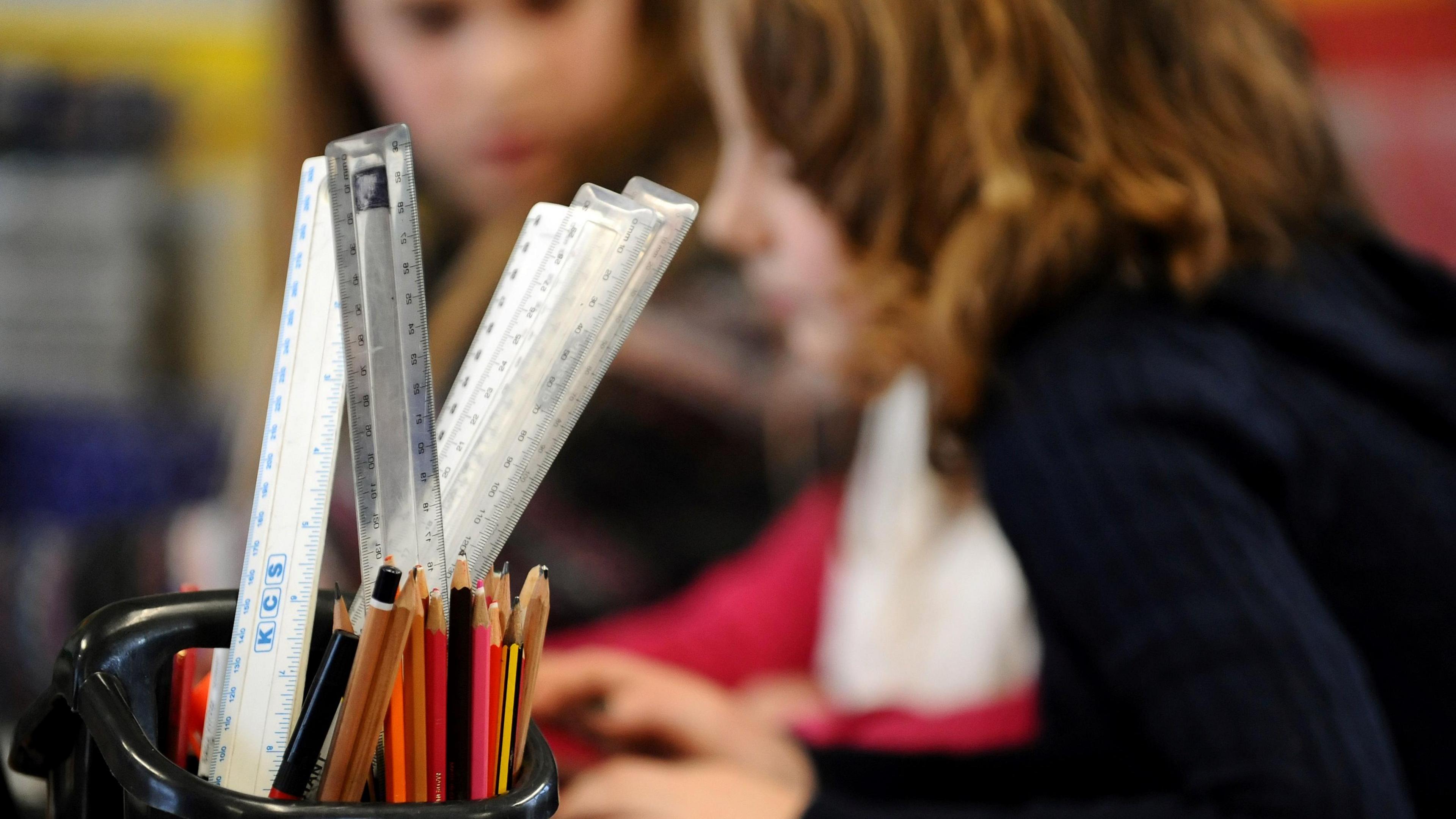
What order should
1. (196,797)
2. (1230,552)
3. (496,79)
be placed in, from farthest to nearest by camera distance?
1. (496,79)
2. (1230,552)
3. (196,797)

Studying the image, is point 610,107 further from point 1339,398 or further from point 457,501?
point 457,501

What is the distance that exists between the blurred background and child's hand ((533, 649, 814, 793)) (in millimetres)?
336

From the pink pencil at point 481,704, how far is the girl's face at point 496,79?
26.0 inches

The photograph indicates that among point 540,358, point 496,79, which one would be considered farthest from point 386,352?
point 496,79

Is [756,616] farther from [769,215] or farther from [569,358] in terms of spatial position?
[569,358]

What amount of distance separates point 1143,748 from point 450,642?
13.9 inches

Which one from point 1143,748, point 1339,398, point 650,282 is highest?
point 650,282

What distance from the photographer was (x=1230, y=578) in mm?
379

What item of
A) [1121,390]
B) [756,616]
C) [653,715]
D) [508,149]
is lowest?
[756,616]

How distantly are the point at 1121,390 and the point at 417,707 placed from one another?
0.31 meters

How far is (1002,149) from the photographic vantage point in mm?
487

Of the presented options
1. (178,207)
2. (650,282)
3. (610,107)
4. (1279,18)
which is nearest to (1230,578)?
(650,282)

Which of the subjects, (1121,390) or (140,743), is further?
(1121,390)

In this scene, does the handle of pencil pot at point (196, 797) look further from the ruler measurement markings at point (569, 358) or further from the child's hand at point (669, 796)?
the child's hand at point (669, 796)
